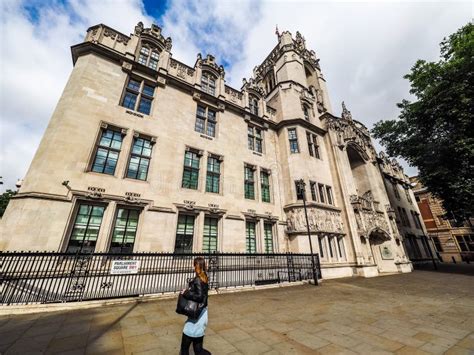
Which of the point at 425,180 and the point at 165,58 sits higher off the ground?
the point at 165,58

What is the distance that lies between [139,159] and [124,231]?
400cm

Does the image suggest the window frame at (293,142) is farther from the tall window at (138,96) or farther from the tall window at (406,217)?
the tall window at (406,217)

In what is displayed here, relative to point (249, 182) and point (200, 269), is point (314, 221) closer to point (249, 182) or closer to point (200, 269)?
point (249, 182)

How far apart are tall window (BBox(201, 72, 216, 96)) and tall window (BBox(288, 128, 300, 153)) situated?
784 cm

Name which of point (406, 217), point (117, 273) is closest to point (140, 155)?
point (117, 273)

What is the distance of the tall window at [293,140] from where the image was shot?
56.8 ft

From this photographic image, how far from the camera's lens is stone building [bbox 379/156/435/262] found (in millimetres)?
25156

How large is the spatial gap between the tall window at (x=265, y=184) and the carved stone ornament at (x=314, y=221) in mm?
2052

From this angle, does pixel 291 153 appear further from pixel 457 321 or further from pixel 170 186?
pixel 457 321

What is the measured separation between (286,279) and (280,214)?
4679 millimetres

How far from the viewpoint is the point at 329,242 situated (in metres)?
14.8

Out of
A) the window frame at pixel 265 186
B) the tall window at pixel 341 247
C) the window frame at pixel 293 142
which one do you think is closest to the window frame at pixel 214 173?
the window frame at pixel 265 186

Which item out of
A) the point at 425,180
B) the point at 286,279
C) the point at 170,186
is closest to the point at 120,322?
the point at 170,186

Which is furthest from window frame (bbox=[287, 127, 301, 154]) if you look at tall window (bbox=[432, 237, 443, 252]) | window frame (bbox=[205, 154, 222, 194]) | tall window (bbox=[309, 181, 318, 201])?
tall window (bbox=[432, 237, 443, 252])
